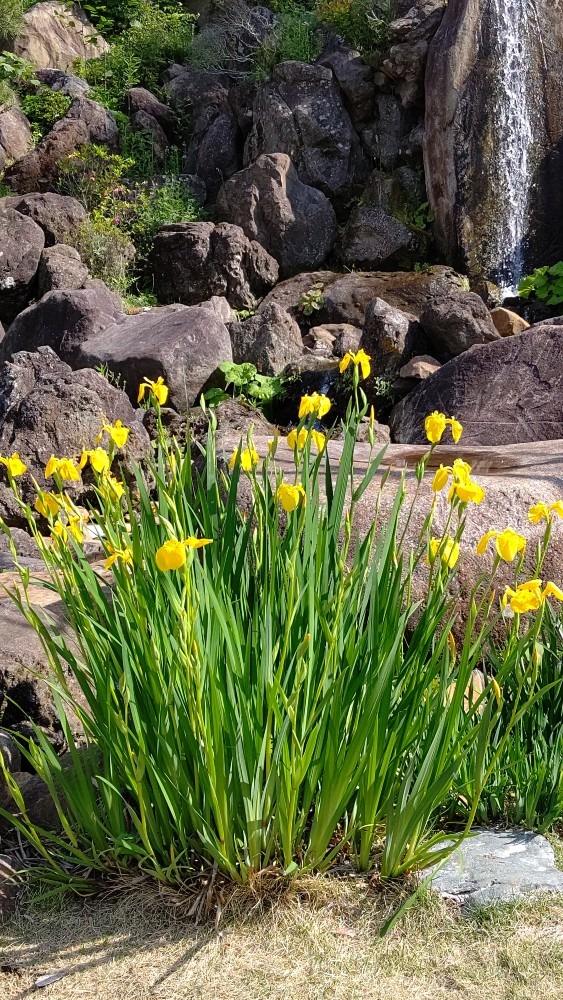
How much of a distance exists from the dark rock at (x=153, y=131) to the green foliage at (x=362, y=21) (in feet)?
10.9

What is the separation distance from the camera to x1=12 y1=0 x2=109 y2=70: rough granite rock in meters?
17.0

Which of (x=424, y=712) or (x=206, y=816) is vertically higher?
(x=424, y=712)

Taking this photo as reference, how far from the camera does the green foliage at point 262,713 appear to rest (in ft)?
6.31

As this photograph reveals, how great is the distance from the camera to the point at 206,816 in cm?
199

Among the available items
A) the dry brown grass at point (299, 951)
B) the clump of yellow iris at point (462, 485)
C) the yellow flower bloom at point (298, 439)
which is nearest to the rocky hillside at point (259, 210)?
the yellow flower bloom at point (298, 439)

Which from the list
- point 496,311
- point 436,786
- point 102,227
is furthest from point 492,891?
point 102,227

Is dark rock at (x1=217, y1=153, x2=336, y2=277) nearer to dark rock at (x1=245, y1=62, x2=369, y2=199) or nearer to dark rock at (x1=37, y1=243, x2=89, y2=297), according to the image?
dark rock at (x1=245, y1=62, x2=369, y2=199)

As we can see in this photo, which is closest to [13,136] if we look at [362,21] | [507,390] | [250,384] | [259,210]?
[259,210]

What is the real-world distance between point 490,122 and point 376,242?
7.33 feet

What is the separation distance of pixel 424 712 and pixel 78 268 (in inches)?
409

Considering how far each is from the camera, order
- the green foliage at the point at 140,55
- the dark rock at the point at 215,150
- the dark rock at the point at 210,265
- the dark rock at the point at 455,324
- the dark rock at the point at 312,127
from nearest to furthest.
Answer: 1. the dark rock at the point at 455,324
2. the dark rock at the point at 210,265
3. the dark rock at the point at 312,127
4. the dark rock at the point at 215,150
5. the green foliage at the point at 140,55

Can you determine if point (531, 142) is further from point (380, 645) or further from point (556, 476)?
point (380, 645)

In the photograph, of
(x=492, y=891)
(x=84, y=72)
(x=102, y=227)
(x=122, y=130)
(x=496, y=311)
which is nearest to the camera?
(x=492, y=891)

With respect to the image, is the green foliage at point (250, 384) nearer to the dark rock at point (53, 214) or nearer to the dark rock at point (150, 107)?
the dark rock at point (53, 214)
